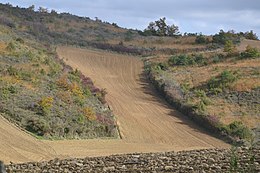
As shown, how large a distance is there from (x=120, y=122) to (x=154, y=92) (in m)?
12.2

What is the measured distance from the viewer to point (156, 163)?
17156 millimetres

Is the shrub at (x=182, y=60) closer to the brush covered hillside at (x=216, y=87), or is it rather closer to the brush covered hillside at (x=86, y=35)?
the brush covered hillside at (x=216, y=87)

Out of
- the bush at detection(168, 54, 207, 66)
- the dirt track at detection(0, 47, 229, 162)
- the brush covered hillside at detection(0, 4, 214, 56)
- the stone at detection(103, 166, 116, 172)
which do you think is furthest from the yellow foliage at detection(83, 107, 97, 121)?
the brush covered hillside at detection(0, 4, 214, 56)

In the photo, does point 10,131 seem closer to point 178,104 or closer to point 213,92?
point 178,104

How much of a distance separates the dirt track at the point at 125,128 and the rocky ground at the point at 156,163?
19.5 feet

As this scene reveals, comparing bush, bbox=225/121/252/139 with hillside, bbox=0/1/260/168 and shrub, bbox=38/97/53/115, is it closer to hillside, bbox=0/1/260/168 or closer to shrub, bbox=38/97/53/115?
hillside, bbox=0/1/260/168

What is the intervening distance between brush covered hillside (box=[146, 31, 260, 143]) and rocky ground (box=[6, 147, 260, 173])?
35.9 ft

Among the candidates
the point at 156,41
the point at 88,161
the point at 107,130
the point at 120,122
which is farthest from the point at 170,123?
the point at 156,41

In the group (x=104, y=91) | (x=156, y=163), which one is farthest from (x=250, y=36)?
(x=156, y=163)

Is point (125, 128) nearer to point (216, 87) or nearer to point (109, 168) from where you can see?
point (216, 87)

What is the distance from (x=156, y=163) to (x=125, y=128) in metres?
18.2

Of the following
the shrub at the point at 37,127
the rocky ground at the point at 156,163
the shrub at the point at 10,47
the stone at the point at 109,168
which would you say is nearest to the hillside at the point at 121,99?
the shrub at the point at 37,127

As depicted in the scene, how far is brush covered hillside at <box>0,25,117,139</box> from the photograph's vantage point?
3026cm

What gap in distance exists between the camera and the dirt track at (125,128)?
26.2m
